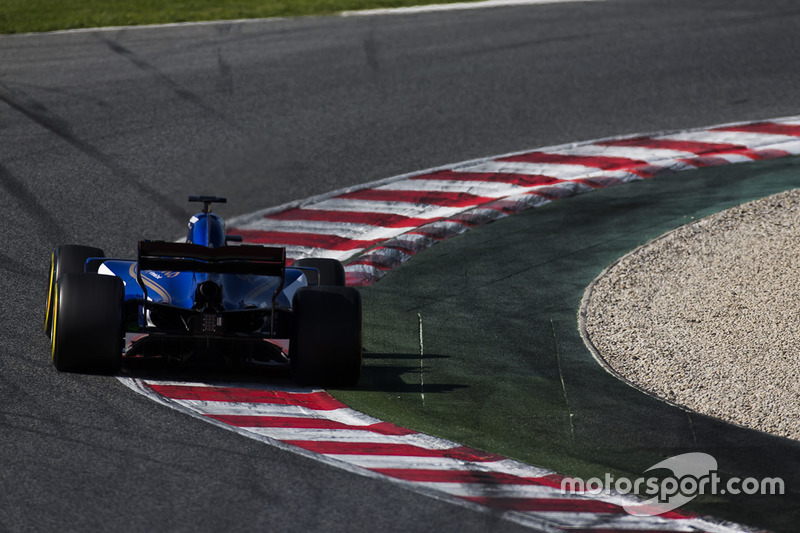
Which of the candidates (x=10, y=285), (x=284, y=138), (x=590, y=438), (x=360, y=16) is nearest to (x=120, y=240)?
(x=10, y=285)

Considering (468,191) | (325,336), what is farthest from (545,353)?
(468,191)

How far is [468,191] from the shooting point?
1536cm

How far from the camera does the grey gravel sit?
405 inches

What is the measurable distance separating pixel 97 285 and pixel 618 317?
508 cm

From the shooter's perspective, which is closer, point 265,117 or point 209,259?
point 209,259

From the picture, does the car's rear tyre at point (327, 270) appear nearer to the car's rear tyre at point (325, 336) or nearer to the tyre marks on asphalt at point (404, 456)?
the car's rear tyre at point (325, 336)

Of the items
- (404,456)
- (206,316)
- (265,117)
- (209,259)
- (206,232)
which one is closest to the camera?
(404,456)

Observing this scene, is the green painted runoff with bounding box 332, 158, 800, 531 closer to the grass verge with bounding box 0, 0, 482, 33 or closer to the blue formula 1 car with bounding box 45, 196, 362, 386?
the blue formula 1 car with bounding box 45, 196, 362, 386

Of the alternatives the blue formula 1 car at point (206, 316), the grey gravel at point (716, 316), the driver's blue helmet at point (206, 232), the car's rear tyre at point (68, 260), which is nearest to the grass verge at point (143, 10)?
the grey gravel at point (716, 316)

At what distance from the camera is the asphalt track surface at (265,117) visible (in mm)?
8727

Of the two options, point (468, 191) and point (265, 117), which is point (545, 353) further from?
point (265, 117)

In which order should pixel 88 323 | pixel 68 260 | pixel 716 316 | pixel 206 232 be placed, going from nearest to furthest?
pixel 88 323
pixel 206 232
pixel 68 260
pixel 716 316

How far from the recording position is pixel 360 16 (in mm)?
20906

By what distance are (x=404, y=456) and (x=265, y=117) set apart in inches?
354
